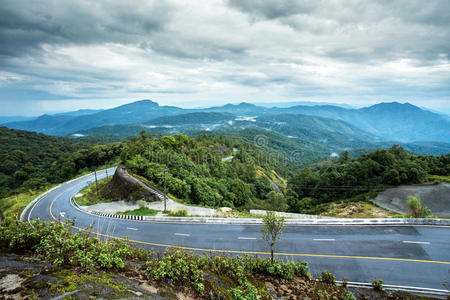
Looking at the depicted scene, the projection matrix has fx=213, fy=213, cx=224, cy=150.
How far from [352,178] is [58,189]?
210 ft

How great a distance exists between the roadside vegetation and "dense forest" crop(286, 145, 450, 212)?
37.5 metres

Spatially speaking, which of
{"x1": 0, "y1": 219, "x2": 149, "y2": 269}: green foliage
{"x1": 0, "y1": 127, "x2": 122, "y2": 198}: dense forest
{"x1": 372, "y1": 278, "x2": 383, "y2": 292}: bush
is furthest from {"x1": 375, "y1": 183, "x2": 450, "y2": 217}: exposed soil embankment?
{"x1": 0, "y1": 127, "x2": 122, "y2": 198}: dense forest

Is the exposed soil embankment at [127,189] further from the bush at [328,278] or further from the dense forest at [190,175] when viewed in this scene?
the bush at [328,278]

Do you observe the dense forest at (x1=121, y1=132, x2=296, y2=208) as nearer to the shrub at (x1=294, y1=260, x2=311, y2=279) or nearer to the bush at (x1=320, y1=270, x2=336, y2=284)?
the shrub at (x1=294, y1=260, x2=311, y2=279)

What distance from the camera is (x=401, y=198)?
36.3 meters

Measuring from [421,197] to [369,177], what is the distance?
13.3 metres

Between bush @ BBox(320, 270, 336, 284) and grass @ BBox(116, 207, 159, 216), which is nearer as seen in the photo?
bush @ BBox(320, 270, 336, 284)

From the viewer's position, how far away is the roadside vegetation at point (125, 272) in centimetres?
743

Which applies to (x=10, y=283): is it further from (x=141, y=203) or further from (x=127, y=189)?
(x=127, y=189)

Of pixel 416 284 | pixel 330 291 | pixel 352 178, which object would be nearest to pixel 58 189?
pixel 330 291

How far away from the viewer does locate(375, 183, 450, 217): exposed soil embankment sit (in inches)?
1275

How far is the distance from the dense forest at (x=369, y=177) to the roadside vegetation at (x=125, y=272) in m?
37.5

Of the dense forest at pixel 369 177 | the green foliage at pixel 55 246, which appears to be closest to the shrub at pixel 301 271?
the green foliage at pixel 55 246

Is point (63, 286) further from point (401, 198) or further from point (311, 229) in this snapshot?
point (401, 198)
